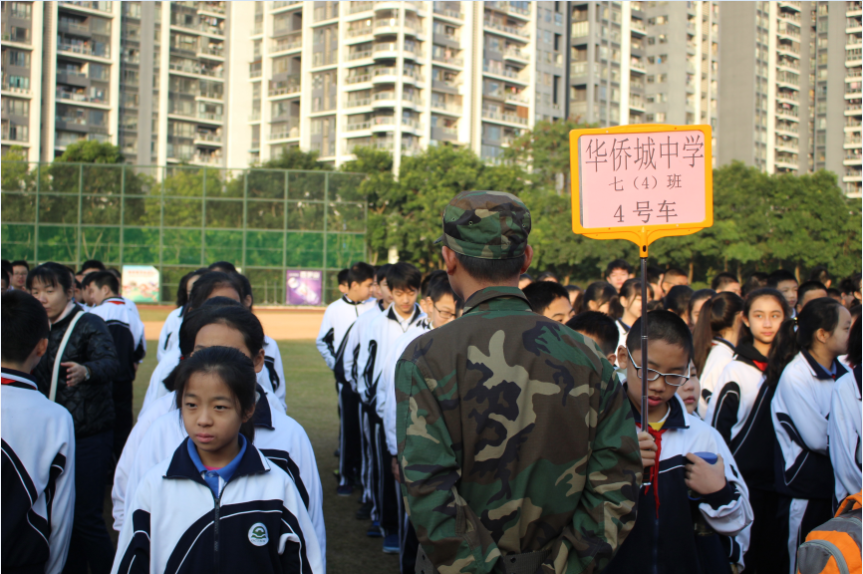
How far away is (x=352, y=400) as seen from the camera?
675 centimetres

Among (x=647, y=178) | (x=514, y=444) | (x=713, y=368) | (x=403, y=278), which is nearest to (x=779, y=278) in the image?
(x=713, y=368)

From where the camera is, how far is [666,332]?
2.82m

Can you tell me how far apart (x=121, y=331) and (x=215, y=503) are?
15.3 ft

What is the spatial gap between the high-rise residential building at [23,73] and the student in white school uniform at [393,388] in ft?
209

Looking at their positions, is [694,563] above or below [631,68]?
below

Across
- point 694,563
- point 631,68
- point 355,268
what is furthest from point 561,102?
point 694,563

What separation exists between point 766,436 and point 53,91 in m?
68.8

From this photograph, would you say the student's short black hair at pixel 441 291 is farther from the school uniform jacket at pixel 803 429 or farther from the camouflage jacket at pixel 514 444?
the camouflage jacket at pixel 514 444

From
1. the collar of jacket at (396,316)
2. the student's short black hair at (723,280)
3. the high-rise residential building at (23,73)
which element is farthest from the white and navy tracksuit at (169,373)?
the high-rise residential building at (23,73)

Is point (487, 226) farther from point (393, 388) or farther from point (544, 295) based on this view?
point (393, 388)

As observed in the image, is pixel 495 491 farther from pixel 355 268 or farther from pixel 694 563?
pixel 355 268

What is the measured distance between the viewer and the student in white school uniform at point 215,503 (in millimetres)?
2277

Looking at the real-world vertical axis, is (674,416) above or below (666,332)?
below

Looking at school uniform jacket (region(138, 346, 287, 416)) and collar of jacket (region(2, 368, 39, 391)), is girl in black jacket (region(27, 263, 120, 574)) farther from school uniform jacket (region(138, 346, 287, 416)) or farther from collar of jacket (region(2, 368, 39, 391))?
collar of jacket (region(2, 368, 39, 391))
